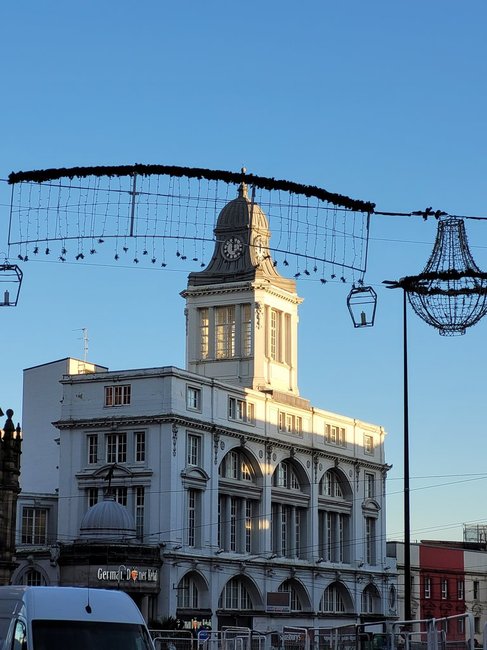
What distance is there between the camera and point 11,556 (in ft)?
248

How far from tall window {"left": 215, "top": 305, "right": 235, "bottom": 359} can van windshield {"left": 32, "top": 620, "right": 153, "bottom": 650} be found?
261 ft

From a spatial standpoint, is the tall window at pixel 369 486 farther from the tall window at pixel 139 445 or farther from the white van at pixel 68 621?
the white van at pixel 68 621

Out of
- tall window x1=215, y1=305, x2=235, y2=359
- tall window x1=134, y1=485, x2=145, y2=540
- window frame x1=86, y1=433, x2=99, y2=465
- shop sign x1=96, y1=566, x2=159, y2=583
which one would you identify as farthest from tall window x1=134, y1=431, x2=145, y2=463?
tall window x1=215, y1=305, x2=235, y2=359

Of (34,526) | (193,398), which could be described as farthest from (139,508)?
(34,526)

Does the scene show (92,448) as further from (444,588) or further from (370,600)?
(444,588)

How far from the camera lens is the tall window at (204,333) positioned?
105938 millimetres

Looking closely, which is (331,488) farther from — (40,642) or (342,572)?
(40,642)

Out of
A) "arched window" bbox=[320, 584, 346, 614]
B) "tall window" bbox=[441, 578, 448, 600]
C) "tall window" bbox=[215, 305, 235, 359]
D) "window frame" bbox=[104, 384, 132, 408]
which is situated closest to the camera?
"window frame" bbox=[104, 384, 132, 408]

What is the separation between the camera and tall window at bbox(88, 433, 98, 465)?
90312mm

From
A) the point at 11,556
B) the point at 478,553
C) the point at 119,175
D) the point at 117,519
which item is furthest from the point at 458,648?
the point at 478,553

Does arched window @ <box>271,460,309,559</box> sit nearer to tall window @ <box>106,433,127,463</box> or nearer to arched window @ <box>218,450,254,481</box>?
arched window @ <box>218,450,254,481</box>

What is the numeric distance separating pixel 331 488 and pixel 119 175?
278 ft

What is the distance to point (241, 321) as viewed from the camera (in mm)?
104312

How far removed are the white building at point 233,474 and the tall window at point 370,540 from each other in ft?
0.54
